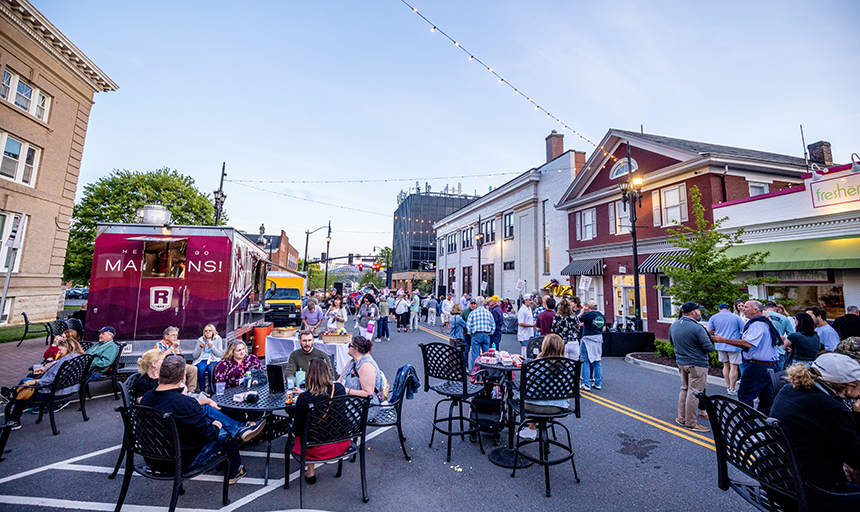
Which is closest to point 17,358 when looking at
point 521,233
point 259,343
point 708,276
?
point 259,343

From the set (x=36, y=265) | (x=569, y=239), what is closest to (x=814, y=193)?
(x=569, y=239)

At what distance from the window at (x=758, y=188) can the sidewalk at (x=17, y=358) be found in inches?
933

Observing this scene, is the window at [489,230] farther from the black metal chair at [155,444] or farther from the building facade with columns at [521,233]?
the black metal chair at [155,444]

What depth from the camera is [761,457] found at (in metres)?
2.80

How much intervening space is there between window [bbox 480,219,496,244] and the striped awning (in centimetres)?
1596

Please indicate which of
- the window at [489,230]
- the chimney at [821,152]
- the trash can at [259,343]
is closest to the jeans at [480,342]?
the trash can at [259,343]

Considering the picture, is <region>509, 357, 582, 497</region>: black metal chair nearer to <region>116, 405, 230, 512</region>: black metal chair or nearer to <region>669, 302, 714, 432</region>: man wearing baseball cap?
<region>669, 302, 714, 432</region>: man wearing baseball cap

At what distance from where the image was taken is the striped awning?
15.2 meters

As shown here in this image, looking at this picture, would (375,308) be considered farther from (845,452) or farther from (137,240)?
(845,452)

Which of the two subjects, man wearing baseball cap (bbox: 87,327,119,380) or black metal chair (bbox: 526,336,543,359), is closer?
black metal chair (bbox: 526,336,543,359)

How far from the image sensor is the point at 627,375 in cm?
945

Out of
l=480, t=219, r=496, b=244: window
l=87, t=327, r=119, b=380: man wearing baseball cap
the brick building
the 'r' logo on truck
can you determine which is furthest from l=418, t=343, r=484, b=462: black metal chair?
l=480, t=219, r=496, b=244: window

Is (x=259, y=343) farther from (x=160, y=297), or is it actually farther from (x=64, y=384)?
(x=64, y=384)

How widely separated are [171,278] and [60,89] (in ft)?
53.8
